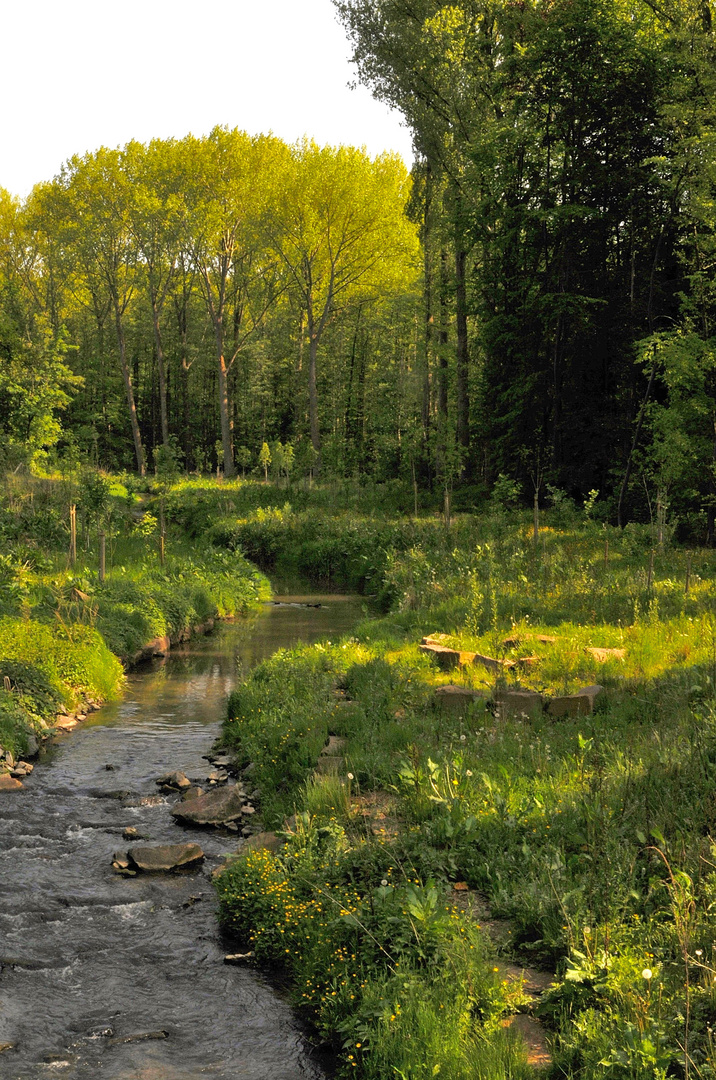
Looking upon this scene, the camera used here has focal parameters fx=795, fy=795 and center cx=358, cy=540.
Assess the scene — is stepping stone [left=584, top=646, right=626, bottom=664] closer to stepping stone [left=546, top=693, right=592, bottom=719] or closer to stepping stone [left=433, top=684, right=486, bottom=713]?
stepping stone [left=546, top=693, right=592, bottom=719]

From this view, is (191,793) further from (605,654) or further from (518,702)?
(605,654)

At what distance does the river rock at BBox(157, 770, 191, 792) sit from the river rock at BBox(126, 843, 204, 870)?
158 centimetres

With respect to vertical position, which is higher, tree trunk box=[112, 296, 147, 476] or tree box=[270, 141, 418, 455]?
tree box=[270, 141, 418, 455]

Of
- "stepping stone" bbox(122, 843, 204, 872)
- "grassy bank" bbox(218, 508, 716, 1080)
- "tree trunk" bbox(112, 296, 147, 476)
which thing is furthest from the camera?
"tree trunk" bbox(112, 296, 147, 476)

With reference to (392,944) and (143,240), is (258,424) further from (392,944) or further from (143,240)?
(392,944)

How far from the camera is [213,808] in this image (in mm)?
8250

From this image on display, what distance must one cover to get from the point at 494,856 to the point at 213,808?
11.7 ft

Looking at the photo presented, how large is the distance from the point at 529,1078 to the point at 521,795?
2765 mm

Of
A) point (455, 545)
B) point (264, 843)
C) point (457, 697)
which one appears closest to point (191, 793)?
point (264, 843)

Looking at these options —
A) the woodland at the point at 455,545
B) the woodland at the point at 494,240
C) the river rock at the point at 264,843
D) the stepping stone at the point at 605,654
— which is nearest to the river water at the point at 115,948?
the woodland at the point at 455,545

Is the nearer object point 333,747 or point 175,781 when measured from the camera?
point 333,747

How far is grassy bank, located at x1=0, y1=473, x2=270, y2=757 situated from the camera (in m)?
11.2

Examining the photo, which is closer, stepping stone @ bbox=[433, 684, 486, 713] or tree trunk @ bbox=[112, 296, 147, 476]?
stepping stone @ bbox=[433, 684, 486, 713]

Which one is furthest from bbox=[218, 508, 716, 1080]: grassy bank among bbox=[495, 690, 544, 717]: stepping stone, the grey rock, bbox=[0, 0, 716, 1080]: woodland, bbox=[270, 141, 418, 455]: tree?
bbox=[270, 141, 418, 455]: tree
